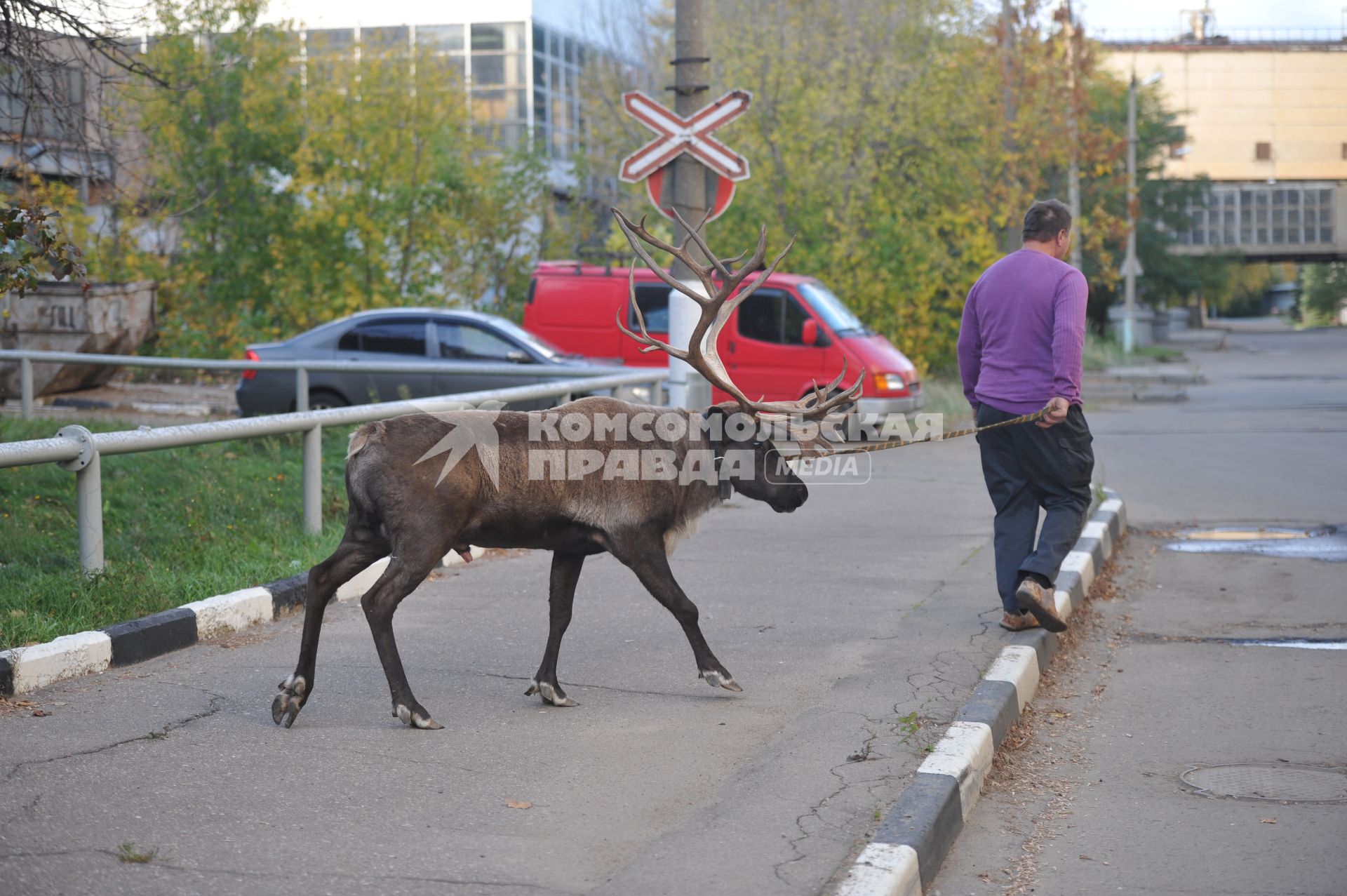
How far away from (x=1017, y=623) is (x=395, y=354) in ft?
31.2

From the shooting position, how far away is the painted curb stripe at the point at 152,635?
6383 mm

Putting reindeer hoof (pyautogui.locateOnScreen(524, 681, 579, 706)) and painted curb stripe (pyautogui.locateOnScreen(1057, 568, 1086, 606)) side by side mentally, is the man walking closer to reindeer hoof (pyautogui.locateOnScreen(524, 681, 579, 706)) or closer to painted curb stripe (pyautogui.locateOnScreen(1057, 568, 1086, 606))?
painted curb stripe (pyautogui.locateOnScreen(1057, 568, 1086, 606))

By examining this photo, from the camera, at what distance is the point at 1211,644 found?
7281mm

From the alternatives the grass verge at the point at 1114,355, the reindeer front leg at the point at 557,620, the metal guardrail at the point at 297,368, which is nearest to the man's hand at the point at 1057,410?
the reindeer front leg at the point at 557,620

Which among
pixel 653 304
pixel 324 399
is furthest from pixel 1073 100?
pixel 324 399

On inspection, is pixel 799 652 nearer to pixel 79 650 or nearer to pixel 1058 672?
pixel 1058 672

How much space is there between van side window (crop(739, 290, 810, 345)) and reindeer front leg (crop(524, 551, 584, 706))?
429 inches

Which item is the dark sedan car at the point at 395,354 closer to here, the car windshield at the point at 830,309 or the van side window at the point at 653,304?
the van side window at the point at 653,304

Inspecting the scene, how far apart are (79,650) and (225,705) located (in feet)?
2.73

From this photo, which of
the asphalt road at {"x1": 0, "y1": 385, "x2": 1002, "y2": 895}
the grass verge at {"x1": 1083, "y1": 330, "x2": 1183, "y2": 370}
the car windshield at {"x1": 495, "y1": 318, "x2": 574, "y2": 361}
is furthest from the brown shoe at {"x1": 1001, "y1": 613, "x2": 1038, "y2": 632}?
the grass verge at {"x1": 1083, "y1": 330, "x2": 1183, "y2": 370}

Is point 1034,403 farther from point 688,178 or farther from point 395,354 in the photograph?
point 395,354

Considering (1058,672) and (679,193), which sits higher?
(679,193)

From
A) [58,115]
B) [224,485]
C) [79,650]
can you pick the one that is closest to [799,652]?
[79,650]

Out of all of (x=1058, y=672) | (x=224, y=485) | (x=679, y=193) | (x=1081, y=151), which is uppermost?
(x=1081, y=151)
